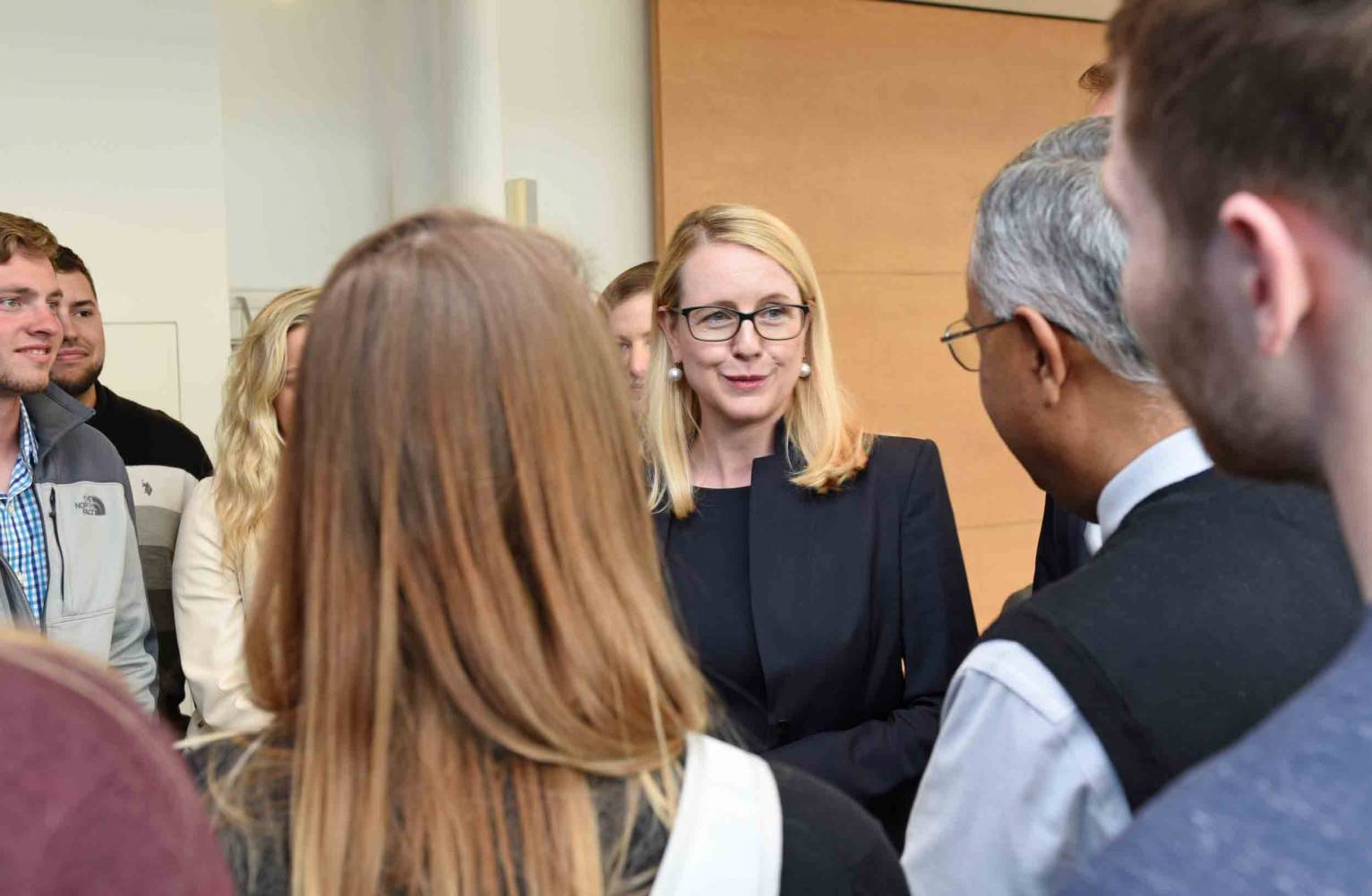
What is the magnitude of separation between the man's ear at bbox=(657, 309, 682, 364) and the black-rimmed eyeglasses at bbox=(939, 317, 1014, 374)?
963mm

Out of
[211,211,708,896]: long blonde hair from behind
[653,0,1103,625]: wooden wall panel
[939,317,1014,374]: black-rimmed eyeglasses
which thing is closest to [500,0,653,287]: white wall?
[653,0,1103,625]: wooden wall panel

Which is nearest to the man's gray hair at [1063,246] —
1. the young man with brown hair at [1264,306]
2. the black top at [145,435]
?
the young man with brown hair at [1264,306]

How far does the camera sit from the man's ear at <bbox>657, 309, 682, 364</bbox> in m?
2.43

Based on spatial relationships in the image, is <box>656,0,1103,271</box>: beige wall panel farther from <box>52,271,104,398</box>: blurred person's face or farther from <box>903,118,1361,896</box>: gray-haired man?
<box>903,118,1361,896</box>: gray-haired man

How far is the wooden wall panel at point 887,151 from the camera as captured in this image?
16.0ft

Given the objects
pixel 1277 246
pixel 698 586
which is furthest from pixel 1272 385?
pixel 698 586

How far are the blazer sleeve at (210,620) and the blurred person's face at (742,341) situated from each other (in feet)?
3.56

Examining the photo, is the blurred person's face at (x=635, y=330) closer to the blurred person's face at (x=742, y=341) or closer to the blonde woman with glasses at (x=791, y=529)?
the blonde woman with glasses at (x=791, y=529)

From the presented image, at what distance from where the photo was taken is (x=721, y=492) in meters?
2.29

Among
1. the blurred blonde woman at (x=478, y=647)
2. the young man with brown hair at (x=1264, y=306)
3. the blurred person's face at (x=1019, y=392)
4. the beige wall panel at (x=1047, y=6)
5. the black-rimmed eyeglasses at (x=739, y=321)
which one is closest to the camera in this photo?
the young man with brown hair at (x=1264, y=306)

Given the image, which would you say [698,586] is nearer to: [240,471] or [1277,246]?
[240,471]

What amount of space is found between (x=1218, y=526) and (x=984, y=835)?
0.34 meters

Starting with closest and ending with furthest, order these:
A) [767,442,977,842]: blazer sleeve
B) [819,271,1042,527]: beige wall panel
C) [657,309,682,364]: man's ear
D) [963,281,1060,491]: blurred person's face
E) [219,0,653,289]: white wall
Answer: [963,281,1060,491]: blurred person's face → [767,442,977,842]: blazer sleeve → [657,309,682,364]: man's ear → [219,0,653,289]: white wall → [819,271,1042,527]: beige wall panel

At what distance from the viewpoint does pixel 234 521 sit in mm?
2602
